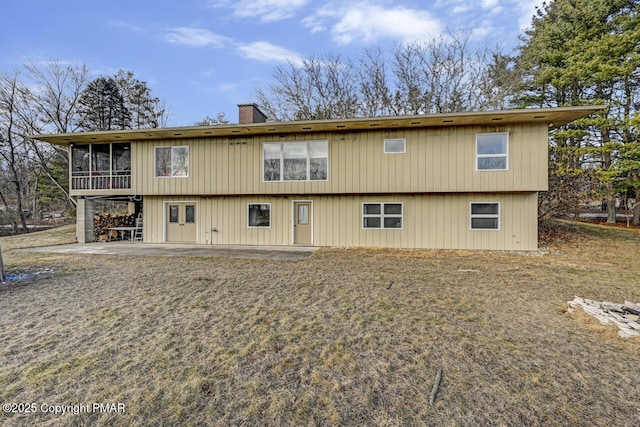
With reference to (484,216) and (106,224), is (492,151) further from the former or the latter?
(106,224)

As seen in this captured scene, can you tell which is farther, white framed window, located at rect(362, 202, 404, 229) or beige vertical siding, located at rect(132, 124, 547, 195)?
white framed window, located at rect(362, 202, 404, 229)

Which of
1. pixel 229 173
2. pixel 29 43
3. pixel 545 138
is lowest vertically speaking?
pixel 229 173

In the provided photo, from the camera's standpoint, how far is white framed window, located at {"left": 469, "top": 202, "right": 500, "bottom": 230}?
1005cm

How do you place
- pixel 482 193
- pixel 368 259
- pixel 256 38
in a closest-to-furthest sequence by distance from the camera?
pixel 368 259 → pixel 482 193 → pixel 256 38

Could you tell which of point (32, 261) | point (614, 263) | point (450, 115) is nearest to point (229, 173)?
point (32, 261)

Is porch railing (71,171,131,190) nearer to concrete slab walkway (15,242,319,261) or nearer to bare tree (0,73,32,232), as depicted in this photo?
Result: concrete slab walkway (15,242,319,261)

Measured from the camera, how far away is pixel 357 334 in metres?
3.54

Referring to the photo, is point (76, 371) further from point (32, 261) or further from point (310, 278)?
point (32, 261)

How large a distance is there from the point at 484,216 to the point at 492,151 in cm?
208

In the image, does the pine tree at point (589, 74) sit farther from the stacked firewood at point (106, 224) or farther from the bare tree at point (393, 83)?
the stacked firewood at point (106, 224)

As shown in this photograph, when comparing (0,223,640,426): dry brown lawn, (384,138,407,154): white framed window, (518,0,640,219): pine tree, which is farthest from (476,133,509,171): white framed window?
(518,0,640,219): pine tree

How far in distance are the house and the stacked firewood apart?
1.76 feet

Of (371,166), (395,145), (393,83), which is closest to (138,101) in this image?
(393,83)

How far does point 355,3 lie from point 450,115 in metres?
8.71
